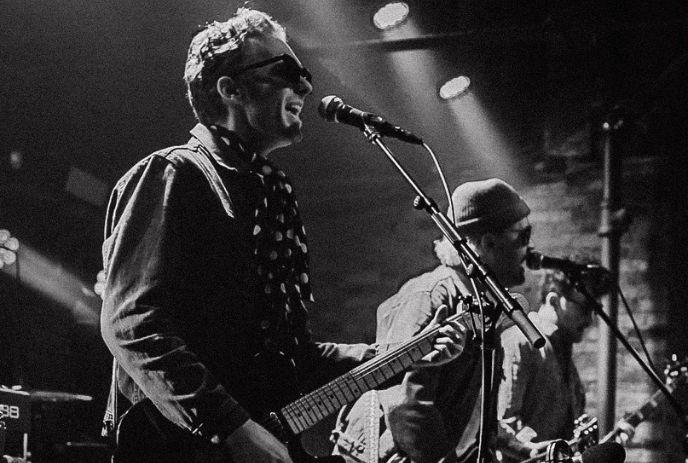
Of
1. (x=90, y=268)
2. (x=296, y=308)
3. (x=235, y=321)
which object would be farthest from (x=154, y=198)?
(x=90, y=268)

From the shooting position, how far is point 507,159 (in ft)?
22.1

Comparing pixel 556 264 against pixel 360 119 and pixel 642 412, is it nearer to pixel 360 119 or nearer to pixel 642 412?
pixel 360 119

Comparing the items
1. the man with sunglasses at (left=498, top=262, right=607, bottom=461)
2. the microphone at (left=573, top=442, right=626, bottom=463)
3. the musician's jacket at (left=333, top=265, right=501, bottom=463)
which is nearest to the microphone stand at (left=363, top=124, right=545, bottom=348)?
the microphone at (left=573, top=442, right=626, bottom=463)

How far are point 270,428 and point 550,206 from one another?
4.66 m

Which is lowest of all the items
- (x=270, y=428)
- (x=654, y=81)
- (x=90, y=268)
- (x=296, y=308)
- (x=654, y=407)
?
(x=654, y=407)

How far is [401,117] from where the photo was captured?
6.73 m

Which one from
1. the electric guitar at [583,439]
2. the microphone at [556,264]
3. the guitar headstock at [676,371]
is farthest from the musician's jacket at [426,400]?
the guitar headstock at [676,371]

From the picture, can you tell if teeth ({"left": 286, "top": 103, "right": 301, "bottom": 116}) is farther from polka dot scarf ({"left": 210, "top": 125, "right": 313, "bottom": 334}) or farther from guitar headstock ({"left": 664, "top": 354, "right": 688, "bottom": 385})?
guitar headstock ({"left": 664, "top": 354, "right": 688, "bottom": 385})

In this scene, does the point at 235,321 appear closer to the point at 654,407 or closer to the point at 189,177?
the point at 189,177

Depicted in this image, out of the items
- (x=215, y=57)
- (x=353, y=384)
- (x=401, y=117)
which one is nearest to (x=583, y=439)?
(x=353, y=384)

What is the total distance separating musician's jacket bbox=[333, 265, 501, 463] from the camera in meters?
3.30

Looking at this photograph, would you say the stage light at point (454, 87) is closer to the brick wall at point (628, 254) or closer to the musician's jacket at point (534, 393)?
the brick wall at point (628, 254)

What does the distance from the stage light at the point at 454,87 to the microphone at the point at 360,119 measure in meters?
3.79

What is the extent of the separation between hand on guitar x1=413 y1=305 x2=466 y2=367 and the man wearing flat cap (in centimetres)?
26
